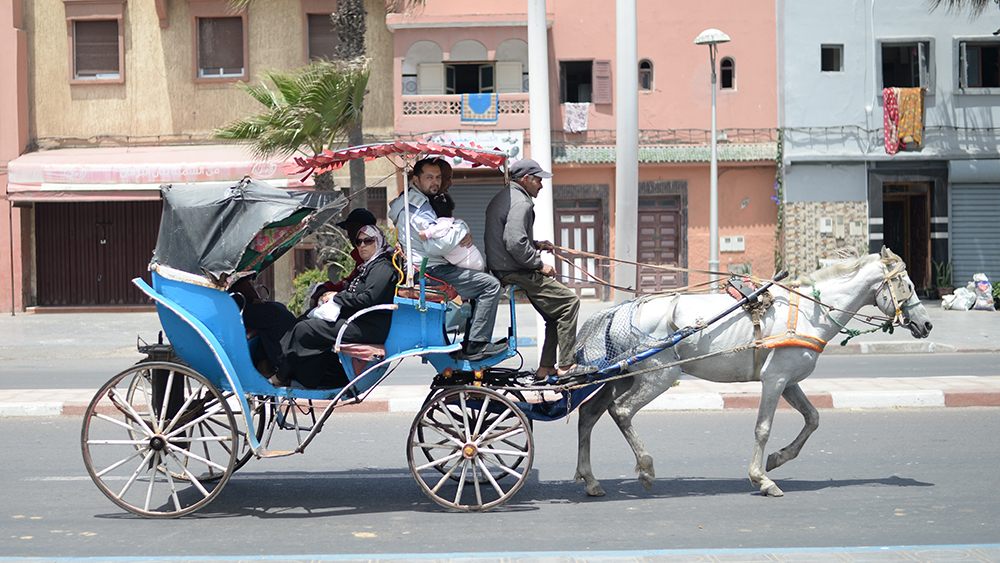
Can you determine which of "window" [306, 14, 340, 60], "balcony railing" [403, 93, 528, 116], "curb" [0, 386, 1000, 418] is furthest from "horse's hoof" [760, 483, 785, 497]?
"window" [306, 14, 340, 60]

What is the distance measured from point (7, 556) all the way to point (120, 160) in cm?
2236

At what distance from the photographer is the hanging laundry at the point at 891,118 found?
89.1 ft

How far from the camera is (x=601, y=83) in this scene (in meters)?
27.8

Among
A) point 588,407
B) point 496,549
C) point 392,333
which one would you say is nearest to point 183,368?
point 392,333

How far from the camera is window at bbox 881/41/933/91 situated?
27.6 meters

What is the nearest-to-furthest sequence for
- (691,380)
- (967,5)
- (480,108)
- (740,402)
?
(740,402)
(691,380)
(967,5)
(480,108)

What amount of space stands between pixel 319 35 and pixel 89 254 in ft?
25.8

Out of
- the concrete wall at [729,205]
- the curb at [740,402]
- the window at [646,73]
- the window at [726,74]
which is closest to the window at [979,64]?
the concrete wall at [729,205]

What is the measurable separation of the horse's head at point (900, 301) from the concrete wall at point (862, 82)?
20834 mm

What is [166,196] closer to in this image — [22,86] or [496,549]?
[496,549]

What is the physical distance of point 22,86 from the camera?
2744 centimetres

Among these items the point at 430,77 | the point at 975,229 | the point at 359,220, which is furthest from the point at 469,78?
the point at 359,220

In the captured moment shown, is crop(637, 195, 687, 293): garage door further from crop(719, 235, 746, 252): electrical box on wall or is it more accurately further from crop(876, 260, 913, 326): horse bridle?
crop(876, 260, 913, 326): horse bridle

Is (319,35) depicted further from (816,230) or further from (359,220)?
(359,220)
